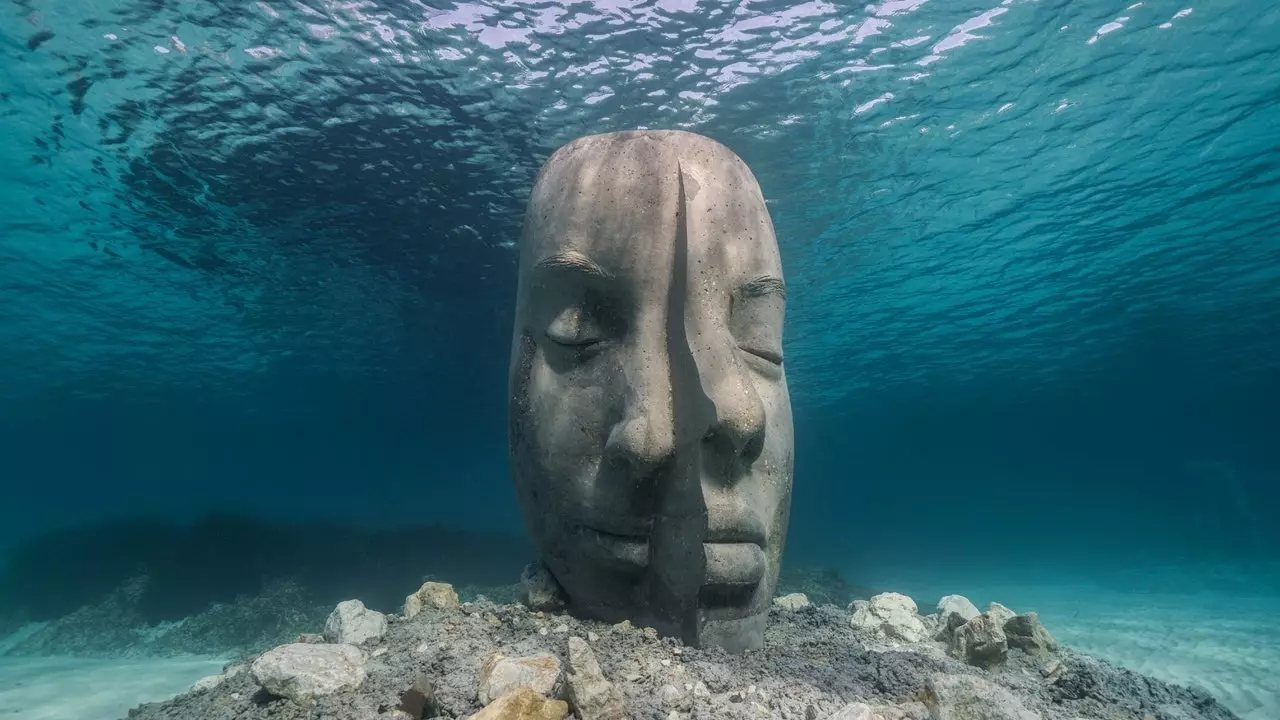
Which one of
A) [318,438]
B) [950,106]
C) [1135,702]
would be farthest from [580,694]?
[318,438]

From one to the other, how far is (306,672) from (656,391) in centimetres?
236

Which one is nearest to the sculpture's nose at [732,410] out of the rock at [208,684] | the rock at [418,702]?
the rock at [418,702]

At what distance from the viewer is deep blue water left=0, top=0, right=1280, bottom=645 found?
32.4 feet

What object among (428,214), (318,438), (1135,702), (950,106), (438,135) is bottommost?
(318,438)

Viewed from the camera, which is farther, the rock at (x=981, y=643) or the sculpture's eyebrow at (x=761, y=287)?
the sculpture's eyebrow at (x=761, y=287)

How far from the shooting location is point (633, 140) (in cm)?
462

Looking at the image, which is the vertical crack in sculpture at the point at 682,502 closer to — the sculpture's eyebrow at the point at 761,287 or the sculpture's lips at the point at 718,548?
the sculpture's lips at the point at 718,548

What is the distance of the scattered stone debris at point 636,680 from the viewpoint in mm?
2402

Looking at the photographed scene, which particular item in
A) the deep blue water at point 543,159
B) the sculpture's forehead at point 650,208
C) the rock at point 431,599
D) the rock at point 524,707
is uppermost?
the deep blue water at point 543,159

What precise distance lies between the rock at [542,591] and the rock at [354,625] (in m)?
0.98

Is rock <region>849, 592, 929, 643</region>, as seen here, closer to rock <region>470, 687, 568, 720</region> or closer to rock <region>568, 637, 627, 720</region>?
rock <region>568, 637, 627, 720</region>

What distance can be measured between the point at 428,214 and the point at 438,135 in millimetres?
2700

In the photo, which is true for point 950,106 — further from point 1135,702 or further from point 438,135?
point 1135,702

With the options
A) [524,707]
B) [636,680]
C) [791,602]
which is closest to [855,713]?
[636,680]
